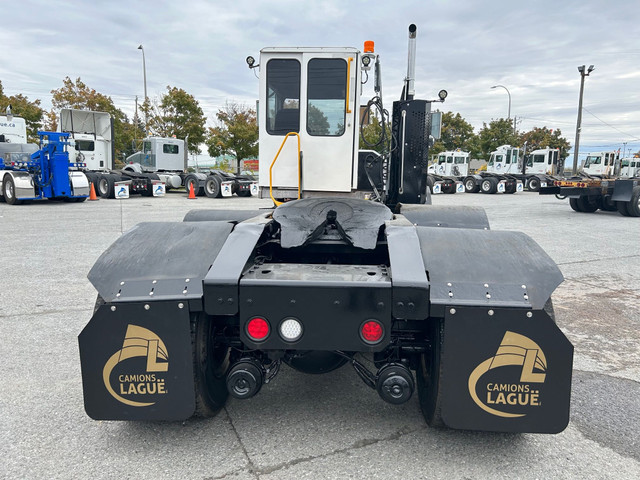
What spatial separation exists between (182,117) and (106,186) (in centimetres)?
1702

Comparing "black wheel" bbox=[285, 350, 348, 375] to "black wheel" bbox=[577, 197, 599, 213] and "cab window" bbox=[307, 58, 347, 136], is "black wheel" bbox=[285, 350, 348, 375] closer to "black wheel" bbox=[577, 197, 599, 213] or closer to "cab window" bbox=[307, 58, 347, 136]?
"cab window" bbox=[307, 58, 347, 136]

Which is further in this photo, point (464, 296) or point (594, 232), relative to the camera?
point (594, 232)

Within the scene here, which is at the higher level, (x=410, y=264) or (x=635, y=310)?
(x=410, y=264)

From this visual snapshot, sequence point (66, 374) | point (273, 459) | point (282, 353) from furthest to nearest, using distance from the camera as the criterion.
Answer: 1. point (66, 374)
2. point (282, 353)
3. point (273, 459)

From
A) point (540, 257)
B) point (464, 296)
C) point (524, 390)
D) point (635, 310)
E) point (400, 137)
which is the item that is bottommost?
point (635, 310)

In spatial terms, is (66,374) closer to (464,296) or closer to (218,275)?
(218,275)

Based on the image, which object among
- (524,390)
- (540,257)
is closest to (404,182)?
(540,257)

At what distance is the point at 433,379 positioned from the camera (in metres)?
2.72

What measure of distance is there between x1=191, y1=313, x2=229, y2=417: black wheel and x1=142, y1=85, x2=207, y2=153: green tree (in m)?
35.8

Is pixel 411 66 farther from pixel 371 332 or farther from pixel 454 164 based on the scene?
pixel 454 164

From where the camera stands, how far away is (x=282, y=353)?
2789mm

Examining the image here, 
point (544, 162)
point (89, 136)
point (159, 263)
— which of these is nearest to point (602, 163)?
point (544, 162)

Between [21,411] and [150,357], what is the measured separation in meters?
1.24

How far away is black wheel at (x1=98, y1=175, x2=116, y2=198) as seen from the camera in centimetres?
2105
